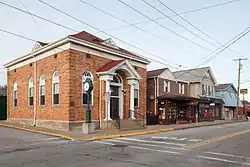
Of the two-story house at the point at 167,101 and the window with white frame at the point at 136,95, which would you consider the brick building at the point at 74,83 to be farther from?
the two-story house at the point at 167,101

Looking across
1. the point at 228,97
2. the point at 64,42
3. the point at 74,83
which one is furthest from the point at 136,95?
the point at 228,97

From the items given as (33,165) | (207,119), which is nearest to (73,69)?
(33,165)

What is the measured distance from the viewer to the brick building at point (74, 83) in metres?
19.5

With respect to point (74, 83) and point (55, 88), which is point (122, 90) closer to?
point (74, 83)

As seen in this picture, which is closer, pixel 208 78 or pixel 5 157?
pixel 5 157

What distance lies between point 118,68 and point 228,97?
37.4m

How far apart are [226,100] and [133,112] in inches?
1303

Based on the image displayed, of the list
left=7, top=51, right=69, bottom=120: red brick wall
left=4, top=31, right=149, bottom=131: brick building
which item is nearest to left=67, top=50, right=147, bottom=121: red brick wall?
left=4, top=31, right=149, bottom=131: brick building

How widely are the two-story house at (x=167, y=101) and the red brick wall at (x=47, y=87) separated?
13812 mm

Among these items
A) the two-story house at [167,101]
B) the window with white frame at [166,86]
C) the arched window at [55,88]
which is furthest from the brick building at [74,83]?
the window with white frame at [166,86]

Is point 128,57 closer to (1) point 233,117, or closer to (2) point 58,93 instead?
(2) point 58,93

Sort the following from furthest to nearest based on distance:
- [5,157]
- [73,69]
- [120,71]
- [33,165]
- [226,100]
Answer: [226,100]
[120,71]
[73,69]
[5,157]
[33,165]

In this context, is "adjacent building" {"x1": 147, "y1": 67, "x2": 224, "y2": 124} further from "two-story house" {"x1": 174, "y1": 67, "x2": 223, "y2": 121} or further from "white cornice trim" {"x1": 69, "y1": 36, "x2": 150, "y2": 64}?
"white cornice trim" {"x1": 69, "y1": 36, "x2": 150, "y2": 64}

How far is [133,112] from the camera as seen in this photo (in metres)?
24.0
